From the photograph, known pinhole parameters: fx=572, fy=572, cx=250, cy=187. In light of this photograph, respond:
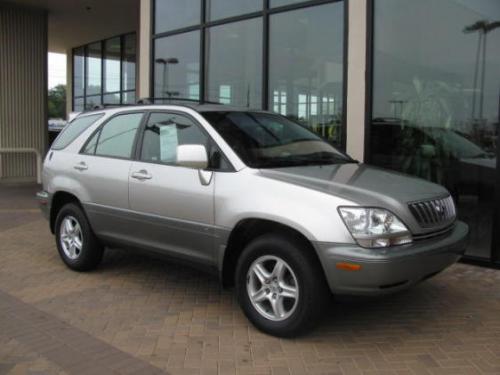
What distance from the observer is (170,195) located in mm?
4848

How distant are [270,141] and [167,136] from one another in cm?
95

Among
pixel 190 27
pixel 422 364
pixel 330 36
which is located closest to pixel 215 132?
pixel 422 364

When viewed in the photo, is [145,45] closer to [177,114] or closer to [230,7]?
[230,7]

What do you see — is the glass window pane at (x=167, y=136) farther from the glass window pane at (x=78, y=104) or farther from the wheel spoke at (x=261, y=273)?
the glass window pane at (x=78, y=104)

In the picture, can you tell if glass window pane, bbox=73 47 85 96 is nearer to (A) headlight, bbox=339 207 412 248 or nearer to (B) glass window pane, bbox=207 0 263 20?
(B) glass window pane, bbox=207 0 263 20

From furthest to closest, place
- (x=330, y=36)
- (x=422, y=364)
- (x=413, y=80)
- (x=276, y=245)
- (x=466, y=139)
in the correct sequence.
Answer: (x=330, y=36), (x=413, y=80), (x=466, y=139), (x=276, y=245), (x=422, y=364)

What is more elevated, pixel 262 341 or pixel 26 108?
pixel 26 108

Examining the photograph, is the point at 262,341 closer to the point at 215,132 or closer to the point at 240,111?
the point at 215,132

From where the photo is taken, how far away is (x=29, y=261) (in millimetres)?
6652

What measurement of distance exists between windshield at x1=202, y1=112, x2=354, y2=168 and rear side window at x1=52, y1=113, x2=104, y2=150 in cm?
175

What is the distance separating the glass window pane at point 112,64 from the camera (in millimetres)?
19312

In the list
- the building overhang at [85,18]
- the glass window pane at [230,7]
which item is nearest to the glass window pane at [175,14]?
the glass window pane at [230,7]

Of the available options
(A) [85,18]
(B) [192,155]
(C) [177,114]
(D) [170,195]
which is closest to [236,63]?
(C) [177,114]

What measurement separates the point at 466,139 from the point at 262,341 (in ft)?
12.4
